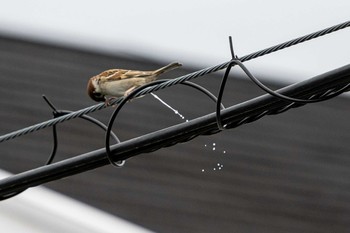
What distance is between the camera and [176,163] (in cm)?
1156

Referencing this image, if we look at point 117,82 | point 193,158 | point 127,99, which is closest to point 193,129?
point 127,99

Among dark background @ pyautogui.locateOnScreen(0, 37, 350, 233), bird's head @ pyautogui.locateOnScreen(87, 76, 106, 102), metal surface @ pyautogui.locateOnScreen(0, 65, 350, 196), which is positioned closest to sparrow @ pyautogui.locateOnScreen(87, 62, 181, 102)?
bird's head @ pyautogui.locateOnScreen(87, 76, 106, 102)

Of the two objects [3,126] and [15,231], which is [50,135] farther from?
[15,231]

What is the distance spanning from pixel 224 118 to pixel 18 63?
793 centimetres

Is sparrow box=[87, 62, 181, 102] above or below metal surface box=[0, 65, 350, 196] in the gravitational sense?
above

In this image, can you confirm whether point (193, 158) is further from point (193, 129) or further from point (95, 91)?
point (193, 129)

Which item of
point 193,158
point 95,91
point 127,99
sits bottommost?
point 127,99

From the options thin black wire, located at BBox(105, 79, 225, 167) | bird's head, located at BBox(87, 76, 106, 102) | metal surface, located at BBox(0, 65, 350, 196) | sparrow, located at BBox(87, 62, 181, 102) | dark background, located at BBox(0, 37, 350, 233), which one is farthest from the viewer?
dark background, located at BBox(0, 37, 350, 233)

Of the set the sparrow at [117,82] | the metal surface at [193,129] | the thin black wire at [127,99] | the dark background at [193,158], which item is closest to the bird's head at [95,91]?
the sparrow at [117,82]

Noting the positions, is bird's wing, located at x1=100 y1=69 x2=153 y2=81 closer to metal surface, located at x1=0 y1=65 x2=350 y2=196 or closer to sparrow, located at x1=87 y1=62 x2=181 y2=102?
sparrow, located at x1=87 y1=62 x2=181 y2=102

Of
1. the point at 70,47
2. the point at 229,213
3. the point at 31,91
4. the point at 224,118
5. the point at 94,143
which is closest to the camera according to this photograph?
the point at 224,118

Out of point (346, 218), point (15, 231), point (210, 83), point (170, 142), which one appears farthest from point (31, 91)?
point (170, 142)

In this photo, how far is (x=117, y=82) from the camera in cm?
769

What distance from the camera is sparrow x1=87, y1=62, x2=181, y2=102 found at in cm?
756
